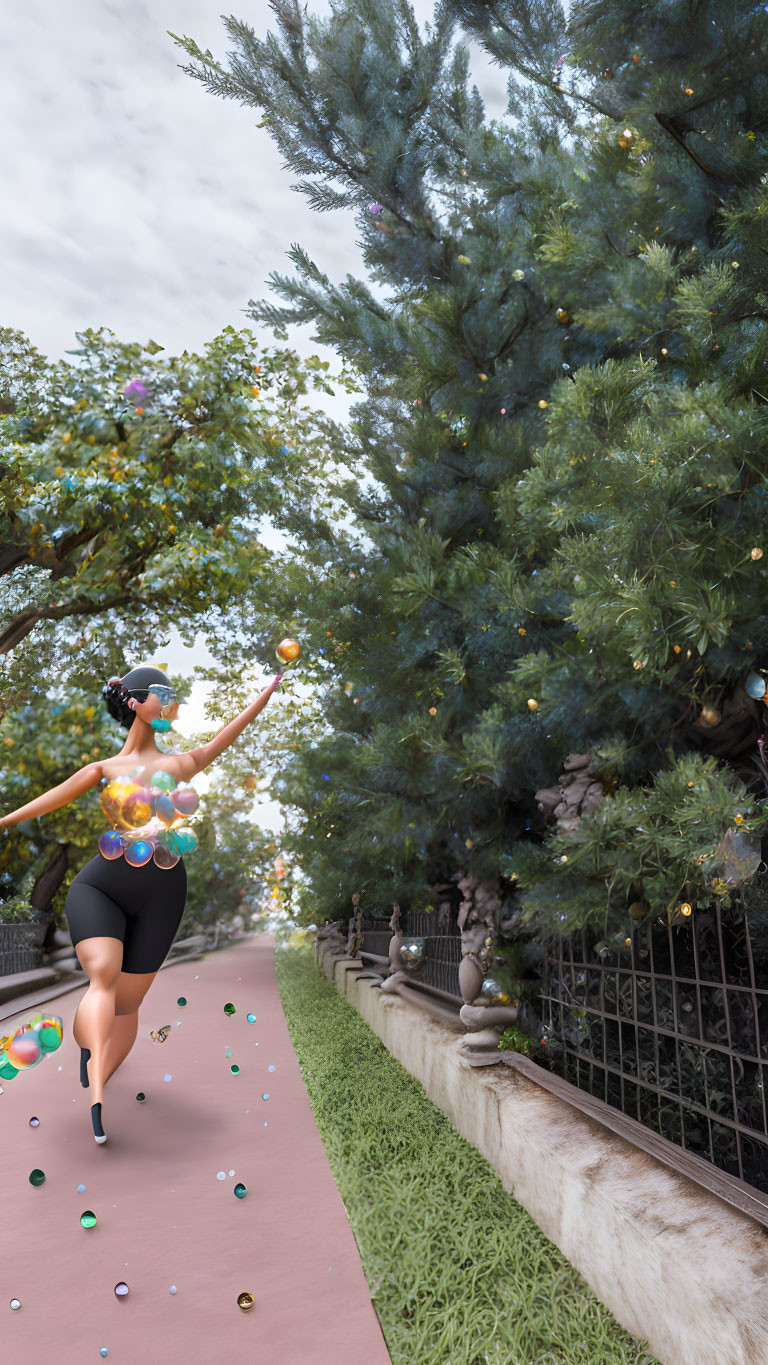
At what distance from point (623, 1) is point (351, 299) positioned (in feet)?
6.89

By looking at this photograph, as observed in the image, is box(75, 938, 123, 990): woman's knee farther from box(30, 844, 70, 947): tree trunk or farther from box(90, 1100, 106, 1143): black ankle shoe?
box(30, 844, 70, 947): tree trunk

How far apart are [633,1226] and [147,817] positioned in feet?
7.13

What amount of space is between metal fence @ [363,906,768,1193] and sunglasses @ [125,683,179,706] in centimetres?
217

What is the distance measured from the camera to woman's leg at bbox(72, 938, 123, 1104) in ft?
10.9

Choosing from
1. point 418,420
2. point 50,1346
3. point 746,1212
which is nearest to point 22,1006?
point 50,1346

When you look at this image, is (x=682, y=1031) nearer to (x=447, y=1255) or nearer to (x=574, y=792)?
(x=574, y=792)

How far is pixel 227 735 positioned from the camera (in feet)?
11.4

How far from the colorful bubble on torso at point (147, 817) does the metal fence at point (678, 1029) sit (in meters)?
1.84

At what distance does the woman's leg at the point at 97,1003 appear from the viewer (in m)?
3.31

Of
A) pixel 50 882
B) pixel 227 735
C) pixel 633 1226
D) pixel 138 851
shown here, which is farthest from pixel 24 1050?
pixel 50 882

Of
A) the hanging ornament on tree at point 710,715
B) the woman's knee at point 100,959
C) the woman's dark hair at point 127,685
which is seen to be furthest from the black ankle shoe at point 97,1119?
the hanging ornament on tree at point 710,715

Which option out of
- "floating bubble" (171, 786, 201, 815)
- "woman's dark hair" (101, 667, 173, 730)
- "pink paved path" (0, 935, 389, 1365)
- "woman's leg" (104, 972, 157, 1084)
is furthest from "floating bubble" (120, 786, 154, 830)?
"pink paved path" (0, 935, 389, 1365)

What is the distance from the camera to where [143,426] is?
390 inches

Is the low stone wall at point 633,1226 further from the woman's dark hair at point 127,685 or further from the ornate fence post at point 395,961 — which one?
the ornate fence post at point 395,961
